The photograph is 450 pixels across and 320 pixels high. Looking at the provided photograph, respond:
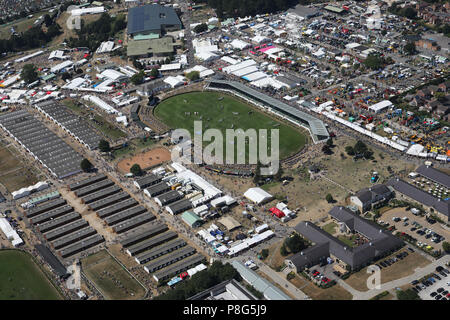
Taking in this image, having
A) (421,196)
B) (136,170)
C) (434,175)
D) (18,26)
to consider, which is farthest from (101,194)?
(18,26)

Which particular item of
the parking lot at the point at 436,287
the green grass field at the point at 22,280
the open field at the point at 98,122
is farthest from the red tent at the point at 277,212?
the open field at the point at 98,122

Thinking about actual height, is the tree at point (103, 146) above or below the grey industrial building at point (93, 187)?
above

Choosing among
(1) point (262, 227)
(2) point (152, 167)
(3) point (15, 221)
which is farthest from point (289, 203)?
(3) point (15, 221)

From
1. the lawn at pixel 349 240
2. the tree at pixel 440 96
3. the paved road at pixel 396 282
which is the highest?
the tree at pixel 440 96

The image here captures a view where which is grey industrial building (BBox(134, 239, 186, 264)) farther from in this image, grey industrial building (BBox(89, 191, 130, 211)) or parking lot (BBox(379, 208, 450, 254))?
parking lot (BBox(379, 208, 450, 254))

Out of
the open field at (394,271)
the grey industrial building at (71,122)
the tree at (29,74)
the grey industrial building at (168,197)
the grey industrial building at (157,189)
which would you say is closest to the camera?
the open field at (394,271)

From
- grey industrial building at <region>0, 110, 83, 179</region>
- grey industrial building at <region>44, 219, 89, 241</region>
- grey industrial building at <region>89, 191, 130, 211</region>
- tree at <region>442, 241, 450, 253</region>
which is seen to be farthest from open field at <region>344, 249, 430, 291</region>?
grey industrial building at <region>0, 110, 83, 179</region>

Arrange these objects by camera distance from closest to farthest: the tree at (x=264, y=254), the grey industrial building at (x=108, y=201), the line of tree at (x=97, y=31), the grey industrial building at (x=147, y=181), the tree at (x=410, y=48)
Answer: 1. the tree at (x=264, y=254)
2. the grey industrial building at (x=108, y=201)
3. the grey industrial building at (x=147, y=181)
4. the tree at (x=410, y=48)
5. the line of tree at (x=97, y=31)

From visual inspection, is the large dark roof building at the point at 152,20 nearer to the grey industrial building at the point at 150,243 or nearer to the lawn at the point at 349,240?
the grey industrial building at the point at 150,243
